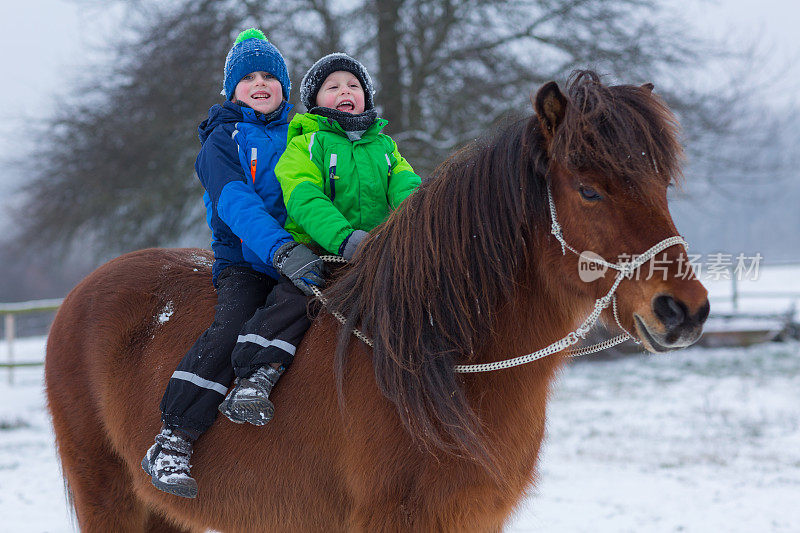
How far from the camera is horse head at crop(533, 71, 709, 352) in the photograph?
1.73m

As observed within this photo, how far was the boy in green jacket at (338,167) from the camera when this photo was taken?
2.36 meters

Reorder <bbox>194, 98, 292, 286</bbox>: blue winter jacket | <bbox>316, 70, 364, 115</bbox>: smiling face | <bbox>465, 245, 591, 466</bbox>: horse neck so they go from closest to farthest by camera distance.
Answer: <bbox>465, 245, 591, 466</bbox>: horse neck
<bbox>194, 98, 292, 286</bbox>: blue winter jacket
<bbox>316, 70, 364, 115</bbox>: smiling face

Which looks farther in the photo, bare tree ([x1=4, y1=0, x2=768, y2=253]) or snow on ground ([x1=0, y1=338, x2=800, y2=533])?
bare tree ([x1=4, y1=0, x2=768, y2=253])

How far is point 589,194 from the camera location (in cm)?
186

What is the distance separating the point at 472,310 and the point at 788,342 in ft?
40.7

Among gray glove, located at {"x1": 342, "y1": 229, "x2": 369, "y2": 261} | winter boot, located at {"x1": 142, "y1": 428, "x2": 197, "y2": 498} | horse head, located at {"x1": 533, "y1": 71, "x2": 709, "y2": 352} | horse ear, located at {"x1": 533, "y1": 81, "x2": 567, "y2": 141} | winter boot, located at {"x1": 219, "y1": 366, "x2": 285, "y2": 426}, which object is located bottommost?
winter boot, located at {"x1": 142, "y1": 428, "x2": 197, "y2": 498}

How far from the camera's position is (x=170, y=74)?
10.5 metres

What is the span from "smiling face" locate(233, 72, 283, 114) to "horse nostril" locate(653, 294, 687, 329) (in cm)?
203

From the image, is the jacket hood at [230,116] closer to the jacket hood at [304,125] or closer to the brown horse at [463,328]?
the jacket hood at [304,125]

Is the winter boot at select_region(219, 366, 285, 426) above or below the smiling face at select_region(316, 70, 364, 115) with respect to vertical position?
A: below

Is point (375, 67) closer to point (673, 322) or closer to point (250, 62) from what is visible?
point (250, 62)

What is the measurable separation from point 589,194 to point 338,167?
3.56 feet

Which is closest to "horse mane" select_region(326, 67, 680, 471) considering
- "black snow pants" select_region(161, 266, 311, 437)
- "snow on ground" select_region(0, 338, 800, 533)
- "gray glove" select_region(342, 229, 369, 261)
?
"gray glove" select_region(342, 229, 369, 261)

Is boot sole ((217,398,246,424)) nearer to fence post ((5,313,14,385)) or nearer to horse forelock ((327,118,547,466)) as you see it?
horse forelock ((327,118,547,466))
